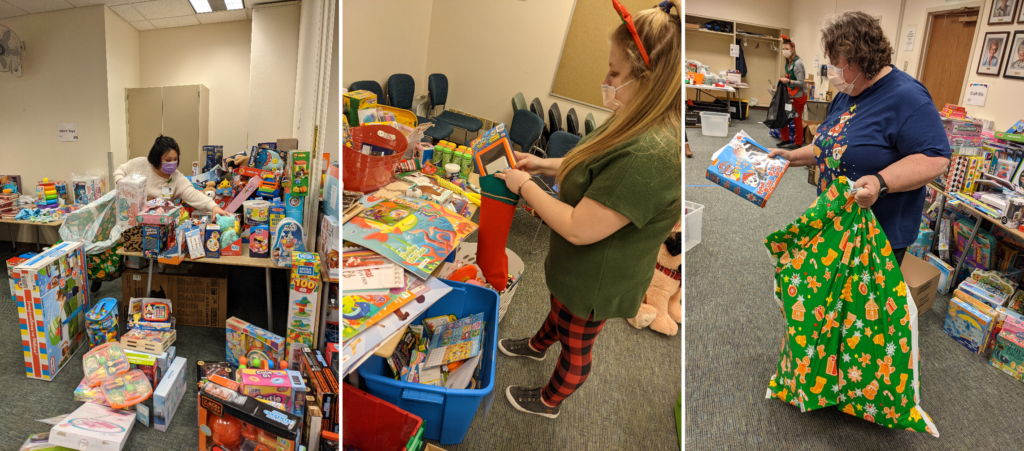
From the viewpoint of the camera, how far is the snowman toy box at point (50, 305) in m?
2.34

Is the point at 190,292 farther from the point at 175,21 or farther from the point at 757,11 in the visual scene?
the point at 757,11

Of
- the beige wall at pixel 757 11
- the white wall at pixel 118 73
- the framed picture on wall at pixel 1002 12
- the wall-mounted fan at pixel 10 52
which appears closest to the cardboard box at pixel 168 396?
the white wall at pixel 118 73

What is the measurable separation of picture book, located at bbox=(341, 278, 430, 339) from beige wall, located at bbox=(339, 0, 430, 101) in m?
2.24

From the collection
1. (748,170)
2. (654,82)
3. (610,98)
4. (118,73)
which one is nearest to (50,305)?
(118,73)

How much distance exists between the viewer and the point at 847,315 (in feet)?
5.97

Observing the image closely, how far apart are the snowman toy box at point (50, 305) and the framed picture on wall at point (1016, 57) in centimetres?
579

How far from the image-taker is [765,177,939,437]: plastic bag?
1.72 m

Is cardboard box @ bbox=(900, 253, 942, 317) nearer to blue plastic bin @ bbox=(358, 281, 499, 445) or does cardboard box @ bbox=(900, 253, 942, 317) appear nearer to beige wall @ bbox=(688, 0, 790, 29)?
beige wall @ bbox=(688, 0, 790, 29)

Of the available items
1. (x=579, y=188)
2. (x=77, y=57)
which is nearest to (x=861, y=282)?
(x=579, y=188)

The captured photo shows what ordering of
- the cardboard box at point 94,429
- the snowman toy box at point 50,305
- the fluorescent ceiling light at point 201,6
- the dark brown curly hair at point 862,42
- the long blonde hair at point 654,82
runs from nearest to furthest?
1. the long blonde hair at point 654,82
2. the dark brown curly hair at point 862,42
3. the cardboard box at point 94,429
4. the snowman toy box at point 50,305
5. the fluorescent ceiling light at point 201,6

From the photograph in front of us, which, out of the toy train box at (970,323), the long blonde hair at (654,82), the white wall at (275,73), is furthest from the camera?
the white wall at (275,73)

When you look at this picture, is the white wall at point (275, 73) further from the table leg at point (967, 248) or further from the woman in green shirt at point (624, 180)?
the table leg at point (967, 248)

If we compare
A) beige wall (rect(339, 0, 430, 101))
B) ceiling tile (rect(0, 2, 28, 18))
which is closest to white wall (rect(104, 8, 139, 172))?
ceiling tile (rect(0, 2, 28, 18))

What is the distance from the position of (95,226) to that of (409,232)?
2607mm
